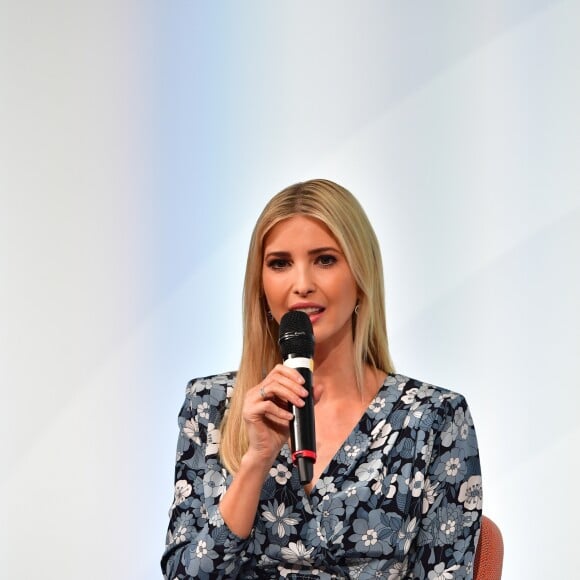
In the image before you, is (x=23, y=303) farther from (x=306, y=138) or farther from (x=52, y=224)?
(x=306, y=138)

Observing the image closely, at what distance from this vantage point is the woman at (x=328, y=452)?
196cm

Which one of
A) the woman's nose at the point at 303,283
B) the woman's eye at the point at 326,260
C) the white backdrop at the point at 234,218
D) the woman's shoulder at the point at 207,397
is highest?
the white backdrop at the point at 234,218

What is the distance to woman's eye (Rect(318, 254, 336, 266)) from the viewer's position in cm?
209

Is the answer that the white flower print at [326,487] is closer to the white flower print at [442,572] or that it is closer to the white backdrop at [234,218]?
the white flower print at [442,572]

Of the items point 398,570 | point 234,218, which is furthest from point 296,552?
point 234,218

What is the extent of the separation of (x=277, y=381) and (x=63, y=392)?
123 cm

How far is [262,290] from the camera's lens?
7.16ft

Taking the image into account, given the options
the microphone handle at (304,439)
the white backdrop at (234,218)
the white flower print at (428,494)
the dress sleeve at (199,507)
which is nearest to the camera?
the microphone handle at (304,439)

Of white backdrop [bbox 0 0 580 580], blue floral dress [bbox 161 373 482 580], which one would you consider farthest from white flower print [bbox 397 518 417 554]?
white backdrop [bbox 0 0 580 580]

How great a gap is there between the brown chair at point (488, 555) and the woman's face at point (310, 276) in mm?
488

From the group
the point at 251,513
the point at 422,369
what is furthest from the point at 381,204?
the point at 251,513

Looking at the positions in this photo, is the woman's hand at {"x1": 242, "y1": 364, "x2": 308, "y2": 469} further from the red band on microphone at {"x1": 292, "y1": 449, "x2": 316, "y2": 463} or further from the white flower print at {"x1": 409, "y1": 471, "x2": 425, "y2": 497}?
the white flower print at {"x1": 409, "y1": 471, "x2": 425, "y2": 497}

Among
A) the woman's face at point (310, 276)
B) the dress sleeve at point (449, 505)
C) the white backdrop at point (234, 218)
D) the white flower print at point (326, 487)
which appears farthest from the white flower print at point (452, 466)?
the white backdrop at point (234, 218)

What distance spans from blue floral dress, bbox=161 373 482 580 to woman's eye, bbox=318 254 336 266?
12.2 inches
